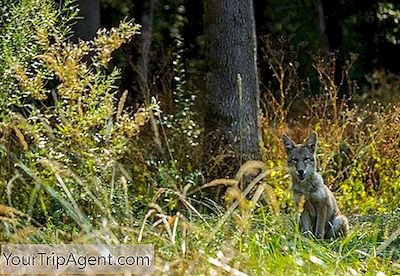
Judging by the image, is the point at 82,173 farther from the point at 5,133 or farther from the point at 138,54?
the point at 138,54

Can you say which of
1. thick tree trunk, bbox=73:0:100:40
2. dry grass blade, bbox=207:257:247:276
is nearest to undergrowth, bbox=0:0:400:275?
dry grass blade, bbox=207:257:247:276

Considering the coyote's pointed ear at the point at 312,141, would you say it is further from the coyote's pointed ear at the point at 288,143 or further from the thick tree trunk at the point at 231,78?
the thick tree trunk at the point at 231,78

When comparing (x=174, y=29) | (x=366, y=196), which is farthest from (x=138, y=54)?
(x=366, y=196)

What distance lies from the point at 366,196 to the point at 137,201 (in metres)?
2.87

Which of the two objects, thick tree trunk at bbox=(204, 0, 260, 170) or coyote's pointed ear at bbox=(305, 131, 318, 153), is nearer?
coyote's pointed ear at bbox=(305, 131, 318, 153)

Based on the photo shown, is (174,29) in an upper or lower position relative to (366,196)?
upper

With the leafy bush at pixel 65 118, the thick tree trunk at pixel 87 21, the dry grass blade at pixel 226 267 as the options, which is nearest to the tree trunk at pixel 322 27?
the thick tree trunk at pixel 87 21

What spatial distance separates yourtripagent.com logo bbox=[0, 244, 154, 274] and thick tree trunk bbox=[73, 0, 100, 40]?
7.08 metres

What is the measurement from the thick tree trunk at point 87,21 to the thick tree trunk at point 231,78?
3130mm

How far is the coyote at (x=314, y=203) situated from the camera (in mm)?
7898

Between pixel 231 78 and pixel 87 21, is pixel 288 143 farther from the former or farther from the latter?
pixel 87 21

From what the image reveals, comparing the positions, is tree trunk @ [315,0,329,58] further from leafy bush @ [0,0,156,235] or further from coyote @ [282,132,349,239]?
leafy bush @ [0,0,156,235]

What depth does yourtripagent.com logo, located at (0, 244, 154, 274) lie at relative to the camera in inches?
213

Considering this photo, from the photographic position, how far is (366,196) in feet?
32.3
